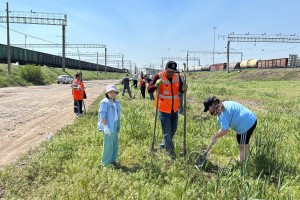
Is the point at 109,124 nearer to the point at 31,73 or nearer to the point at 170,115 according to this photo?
the point at 170,115

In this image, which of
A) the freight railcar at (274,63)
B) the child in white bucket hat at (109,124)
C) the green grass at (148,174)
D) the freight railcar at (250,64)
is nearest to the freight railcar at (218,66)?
the freight railcar at (250,64)

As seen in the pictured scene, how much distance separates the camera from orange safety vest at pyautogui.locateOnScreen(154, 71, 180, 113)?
5.80 metres

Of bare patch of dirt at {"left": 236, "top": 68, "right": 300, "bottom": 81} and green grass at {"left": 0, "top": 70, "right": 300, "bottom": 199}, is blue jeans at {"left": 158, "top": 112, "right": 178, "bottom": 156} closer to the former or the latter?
green grass at {"left": 0, "top": 70, "right": 300, "bottom": 199}

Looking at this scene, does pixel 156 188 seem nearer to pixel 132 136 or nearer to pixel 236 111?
pixel 236 111

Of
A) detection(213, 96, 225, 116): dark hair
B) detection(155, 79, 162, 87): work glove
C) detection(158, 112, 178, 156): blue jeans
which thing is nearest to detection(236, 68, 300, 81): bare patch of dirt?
detection(158, 112, 178, 156): blue jeans

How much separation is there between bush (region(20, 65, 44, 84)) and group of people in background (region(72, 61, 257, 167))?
104 feet

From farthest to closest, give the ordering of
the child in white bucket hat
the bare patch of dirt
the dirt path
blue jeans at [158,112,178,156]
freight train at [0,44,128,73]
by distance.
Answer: the bare patch of dirt
freight train at [0,44,128,73]
the dirt path
blue jeans at [158,112,178,156]
the child in white bucket hat

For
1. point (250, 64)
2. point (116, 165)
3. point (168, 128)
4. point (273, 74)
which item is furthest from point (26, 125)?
point (250, 64)

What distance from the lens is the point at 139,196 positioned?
4.04 meters

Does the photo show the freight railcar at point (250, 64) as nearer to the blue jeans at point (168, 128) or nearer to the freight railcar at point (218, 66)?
the freight railcar at point (218, 66)

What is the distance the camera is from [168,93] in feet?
19.1

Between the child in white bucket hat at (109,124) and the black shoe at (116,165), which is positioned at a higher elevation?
the child in white bucket hat at (109,124)

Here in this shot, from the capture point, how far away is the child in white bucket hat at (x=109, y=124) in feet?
17.2

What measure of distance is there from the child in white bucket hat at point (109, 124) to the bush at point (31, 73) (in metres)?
32.0
